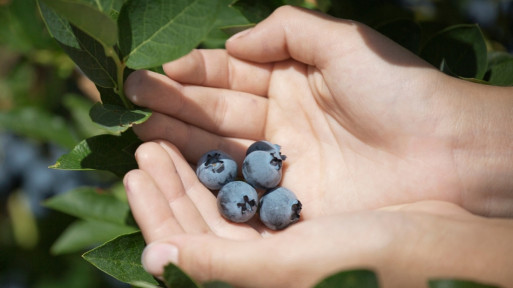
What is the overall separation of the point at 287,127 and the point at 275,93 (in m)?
0.12

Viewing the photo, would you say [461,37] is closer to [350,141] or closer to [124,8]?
[350,141]

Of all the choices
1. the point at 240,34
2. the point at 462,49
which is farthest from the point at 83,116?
the point at 462,49

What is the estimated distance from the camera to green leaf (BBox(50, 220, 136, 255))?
1640 mm

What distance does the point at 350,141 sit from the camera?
1.54 meters

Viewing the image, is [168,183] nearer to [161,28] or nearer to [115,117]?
[115,117]

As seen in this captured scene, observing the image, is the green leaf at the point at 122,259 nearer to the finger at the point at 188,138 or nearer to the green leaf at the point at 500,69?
the finger at the point at 188,138

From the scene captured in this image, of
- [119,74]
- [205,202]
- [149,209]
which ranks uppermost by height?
[119,74]

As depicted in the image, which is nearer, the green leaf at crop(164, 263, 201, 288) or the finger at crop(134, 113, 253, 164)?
the green leaf at crop(164, 263, 201, 288)

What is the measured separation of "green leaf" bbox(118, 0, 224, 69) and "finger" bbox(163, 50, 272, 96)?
0.26 metres

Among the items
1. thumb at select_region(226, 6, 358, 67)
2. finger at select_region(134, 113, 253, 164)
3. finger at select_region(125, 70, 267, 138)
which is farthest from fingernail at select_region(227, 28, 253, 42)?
finger at select_region(134, 113, 253, 164)

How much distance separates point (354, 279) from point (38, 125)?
1.34m

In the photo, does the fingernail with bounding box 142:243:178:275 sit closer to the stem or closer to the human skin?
the human skin

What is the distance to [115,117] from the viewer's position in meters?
1.18

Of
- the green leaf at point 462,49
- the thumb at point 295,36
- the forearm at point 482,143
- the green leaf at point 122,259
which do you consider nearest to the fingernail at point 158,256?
the green leaf at point 122,259
